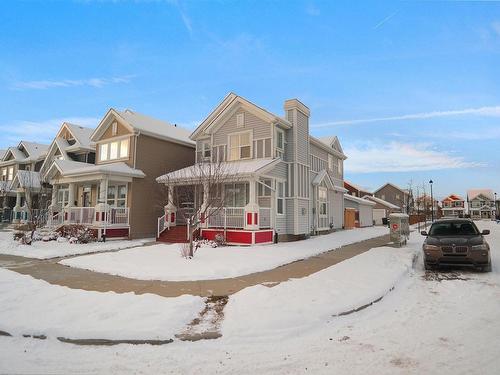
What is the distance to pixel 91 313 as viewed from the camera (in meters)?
6.41

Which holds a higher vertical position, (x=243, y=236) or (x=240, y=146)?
(x=240, y=146)

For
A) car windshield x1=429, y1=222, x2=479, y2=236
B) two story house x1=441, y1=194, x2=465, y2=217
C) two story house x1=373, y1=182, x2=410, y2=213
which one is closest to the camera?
car windshield x1=429, y1=222, x2=479, y2=236

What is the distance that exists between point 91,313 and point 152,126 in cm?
1923

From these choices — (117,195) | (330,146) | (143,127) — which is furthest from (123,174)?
(330,146)

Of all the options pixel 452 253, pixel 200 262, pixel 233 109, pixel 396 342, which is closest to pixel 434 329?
pixel 396 342

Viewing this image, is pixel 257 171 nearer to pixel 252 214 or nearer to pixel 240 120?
pixel 252 214

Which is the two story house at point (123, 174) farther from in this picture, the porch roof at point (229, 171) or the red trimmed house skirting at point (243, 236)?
the red trimmed house skirting at point (243, 236)

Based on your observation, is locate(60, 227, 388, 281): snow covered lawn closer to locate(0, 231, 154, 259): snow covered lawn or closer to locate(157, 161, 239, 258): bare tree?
locate(157, 161, 239, 258): bare tree

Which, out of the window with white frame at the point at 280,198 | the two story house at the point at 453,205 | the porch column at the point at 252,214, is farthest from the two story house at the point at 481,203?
the porch column at the point at 252,214

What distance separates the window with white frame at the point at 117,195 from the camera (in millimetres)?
22486

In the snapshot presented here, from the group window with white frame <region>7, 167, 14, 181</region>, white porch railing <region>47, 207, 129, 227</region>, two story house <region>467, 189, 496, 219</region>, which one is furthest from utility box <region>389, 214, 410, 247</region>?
two story house <region>467, 189, 496, 219</region>

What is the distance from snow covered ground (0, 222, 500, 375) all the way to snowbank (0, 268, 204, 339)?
11.1 inches

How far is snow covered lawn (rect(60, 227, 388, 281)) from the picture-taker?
10.1m

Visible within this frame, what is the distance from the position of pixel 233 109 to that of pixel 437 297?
633 inches
